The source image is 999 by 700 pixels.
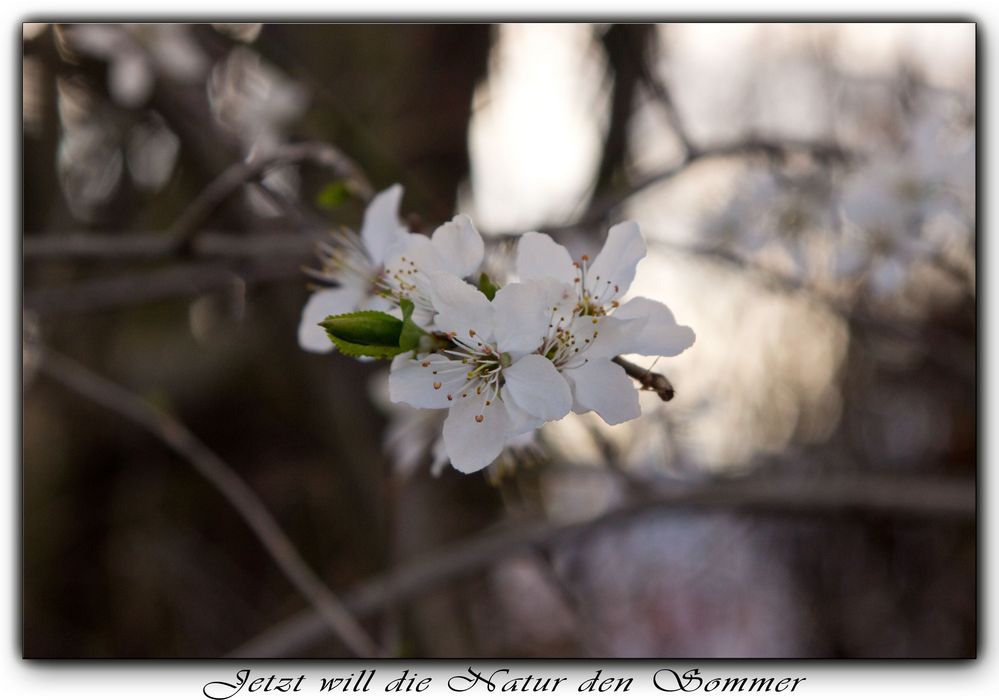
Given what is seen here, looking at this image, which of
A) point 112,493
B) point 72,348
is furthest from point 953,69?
point 112,493

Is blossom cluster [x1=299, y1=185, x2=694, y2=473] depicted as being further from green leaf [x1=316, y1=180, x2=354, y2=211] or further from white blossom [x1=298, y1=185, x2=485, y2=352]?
green leaf [x1=316, y1=180, x2=354, y2=211]

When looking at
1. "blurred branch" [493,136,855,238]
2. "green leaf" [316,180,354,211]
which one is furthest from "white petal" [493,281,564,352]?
"blurred branch" [493,136,855,238]

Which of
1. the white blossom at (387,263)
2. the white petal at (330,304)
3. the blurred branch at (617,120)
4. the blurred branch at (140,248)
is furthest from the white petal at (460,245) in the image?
the blurred branch at (617,120)

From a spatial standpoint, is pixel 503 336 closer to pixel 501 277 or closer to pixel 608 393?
pixel 608 393

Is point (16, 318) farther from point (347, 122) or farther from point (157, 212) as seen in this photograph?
point (157, 212)

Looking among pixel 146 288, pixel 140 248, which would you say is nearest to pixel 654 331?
pixel 140 248

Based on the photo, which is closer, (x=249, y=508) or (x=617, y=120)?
(x=249, y=508)
